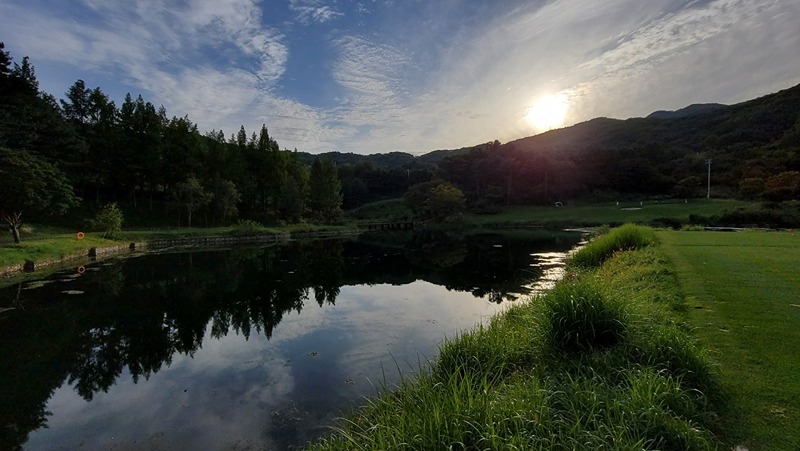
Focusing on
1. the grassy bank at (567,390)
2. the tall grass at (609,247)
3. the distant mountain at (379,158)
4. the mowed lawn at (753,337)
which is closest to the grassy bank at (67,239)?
the grassy bank at (567,390)

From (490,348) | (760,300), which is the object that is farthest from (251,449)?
(760,300)

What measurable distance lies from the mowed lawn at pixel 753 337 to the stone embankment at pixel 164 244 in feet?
77.8

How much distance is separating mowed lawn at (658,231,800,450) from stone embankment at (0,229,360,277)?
2372 centimetres

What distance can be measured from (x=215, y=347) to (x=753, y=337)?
9.81 meters

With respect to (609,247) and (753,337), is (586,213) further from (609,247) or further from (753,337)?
(753,337)

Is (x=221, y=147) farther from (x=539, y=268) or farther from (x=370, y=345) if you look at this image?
(x=370, y=345)

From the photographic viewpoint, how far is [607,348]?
509 cm

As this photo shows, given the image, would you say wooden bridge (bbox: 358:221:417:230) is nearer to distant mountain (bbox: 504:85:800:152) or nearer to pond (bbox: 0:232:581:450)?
distant mountain (bbox: 504:85:800:152)

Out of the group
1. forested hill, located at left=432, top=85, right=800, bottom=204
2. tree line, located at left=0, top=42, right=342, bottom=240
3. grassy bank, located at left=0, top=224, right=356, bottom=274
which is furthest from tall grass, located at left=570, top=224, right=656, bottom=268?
forested hill, located at left=432, top=85, right=800, bottom=204

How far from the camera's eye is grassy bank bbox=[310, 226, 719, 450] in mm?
3385

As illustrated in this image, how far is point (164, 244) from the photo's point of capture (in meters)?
32.8

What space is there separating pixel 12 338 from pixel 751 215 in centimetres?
4121

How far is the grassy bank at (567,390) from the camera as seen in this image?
11.1ft

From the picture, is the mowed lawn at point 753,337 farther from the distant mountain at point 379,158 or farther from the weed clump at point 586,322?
→ the distant mountain at point 379,158
